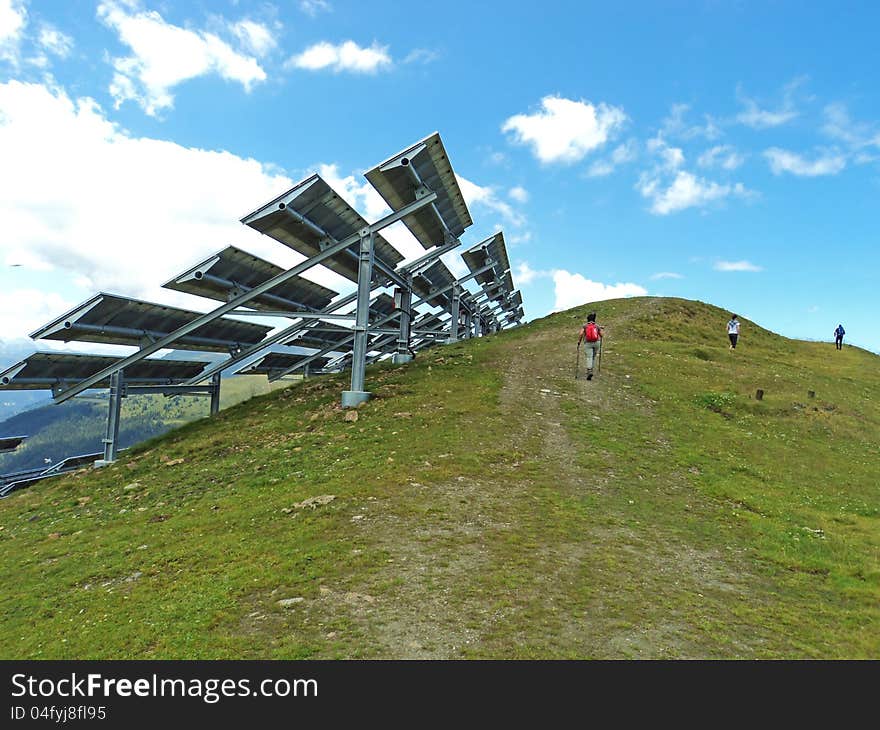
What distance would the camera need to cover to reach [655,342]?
37.4 meters

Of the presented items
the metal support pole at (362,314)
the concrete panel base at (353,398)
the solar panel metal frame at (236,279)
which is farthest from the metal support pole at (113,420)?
the metal support pole at (362,314)

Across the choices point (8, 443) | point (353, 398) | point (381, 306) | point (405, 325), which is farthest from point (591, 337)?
point (8, 443)

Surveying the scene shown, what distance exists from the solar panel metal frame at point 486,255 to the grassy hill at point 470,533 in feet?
61.8

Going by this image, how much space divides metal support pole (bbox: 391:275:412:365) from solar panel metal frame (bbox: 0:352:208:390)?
1193 cm

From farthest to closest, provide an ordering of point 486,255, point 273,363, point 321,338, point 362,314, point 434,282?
point 486,255 < point 434,282 < point 321,338 < point 273,363 < point 362,314

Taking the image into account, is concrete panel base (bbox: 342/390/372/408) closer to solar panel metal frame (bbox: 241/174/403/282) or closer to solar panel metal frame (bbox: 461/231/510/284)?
solar panel metal frame (bbox: 241/174/403/282)

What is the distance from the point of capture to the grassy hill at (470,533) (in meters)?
7.51

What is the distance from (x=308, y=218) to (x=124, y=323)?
8.88 meters

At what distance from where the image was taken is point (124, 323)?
872 inches

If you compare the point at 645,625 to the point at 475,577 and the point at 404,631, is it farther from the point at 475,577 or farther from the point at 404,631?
the point at 404,631

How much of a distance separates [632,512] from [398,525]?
219 inches

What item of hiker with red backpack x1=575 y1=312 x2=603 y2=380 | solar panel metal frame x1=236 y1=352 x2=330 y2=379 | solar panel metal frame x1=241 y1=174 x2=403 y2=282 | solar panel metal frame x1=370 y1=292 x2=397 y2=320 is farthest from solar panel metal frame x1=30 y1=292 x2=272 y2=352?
hiker with red backpack x1=575 y1=312 x2=603 y2=380

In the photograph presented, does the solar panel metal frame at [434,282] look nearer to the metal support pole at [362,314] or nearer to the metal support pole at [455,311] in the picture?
the metal support pole at [455,311]

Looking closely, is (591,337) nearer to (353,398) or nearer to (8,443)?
(353,398)
